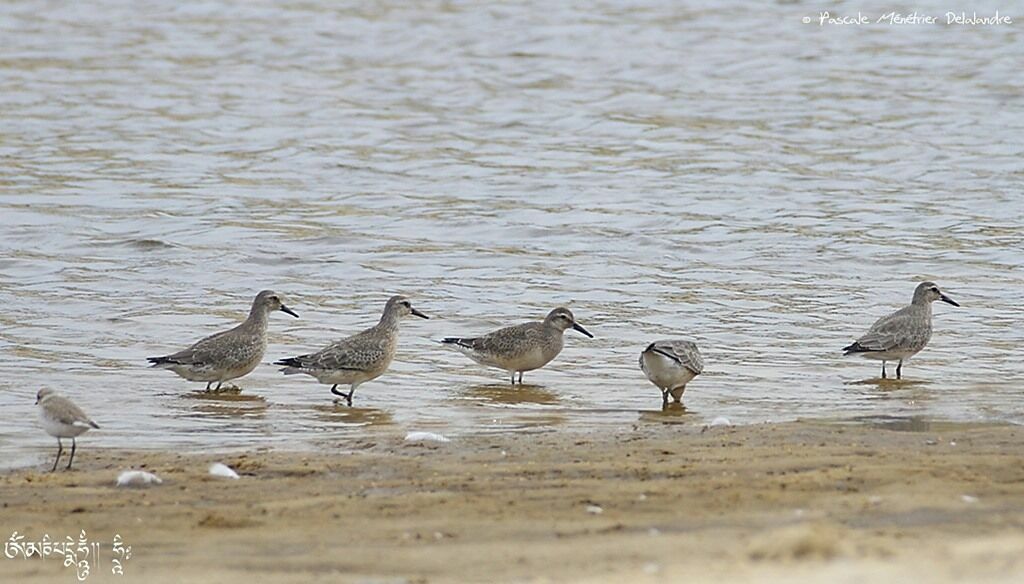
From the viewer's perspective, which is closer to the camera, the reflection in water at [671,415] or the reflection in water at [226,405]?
the reflection in water at [671,415]

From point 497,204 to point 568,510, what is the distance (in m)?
13.2

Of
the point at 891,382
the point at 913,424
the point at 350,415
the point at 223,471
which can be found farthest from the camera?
the point at 891,382

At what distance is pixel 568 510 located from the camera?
23.4 ft

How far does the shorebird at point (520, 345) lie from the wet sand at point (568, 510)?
320 centimetres

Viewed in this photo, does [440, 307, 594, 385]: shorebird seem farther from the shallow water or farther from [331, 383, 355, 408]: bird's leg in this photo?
[331, 383, 355, 408]: bird's leg

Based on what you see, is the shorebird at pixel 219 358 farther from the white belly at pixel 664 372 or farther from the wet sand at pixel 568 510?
the white belly at pixel 664 372

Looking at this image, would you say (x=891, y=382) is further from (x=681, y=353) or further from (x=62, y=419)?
(x=62, y=419)

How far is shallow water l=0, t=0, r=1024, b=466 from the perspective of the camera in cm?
1191

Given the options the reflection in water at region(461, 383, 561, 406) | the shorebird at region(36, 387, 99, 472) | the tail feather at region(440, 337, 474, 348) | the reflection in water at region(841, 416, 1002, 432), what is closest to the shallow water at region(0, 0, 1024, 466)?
the reflection in water at region(461, 383, 561, 406)

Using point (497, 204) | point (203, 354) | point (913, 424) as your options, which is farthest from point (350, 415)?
point (497, 204)

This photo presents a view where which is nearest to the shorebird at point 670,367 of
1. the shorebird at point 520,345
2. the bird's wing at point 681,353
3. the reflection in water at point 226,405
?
the bird's wing at point 681,353

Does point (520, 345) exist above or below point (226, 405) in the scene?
above

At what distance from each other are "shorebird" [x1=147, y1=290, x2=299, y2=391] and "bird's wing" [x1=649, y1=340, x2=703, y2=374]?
3044mm

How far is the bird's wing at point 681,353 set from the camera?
36.2ft
